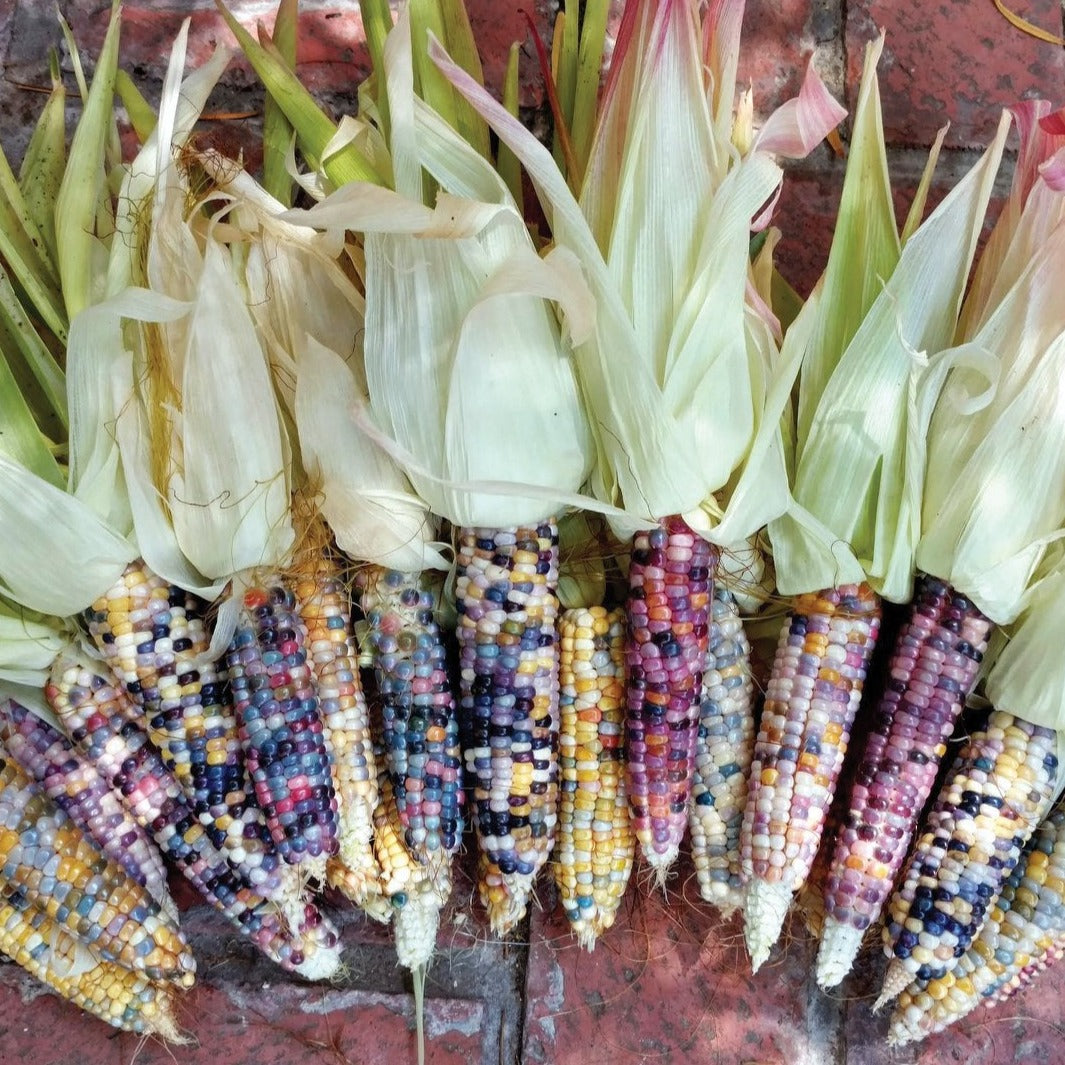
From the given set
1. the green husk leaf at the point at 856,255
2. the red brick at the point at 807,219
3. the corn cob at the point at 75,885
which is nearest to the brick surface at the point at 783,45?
the red brick at the point at 807,219

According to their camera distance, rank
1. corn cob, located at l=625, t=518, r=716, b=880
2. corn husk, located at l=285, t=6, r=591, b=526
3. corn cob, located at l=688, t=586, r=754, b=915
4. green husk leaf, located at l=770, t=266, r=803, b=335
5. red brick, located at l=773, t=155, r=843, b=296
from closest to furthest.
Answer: corn husk, located at l=285, t=6, r=591, b=526, corn cob, located at l=625, t=518, r=716, b=880, corn cob, located at l=688, t=586, r=754, b=915, green husk leaf, located at l=770, t=266, r=803, b=335, red brick, located at l=773, t=155, r=843, b=296

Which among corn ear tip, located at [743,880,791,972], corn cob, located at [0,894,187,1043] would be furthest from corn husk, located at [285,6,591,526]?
corn cob, located at [0,894,187,1043]

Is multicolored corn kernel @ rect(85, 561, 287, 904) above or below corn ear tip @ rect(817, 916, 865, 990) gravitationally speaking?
above

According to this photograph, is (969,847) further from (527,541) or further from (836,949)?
(527,541)

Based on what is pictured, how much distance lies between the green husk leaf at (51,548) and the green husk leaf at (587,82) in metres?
0.78

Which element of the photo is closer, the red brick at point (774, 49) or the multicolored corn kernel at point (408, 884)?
the multicolored corn kernel at point (408, 884)

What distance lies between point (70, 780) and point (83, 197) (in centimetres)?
77

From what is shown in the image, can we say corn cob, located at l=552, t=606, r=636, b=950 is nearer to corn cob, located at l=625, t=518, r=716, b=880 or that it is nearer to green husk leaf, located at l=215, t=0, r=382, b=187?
corn cob, located at l=625, t=518, r=716, b=880

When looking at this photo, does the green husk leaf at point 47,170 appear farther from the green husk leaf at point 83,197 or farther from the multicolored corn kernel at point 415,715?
the multicolored corn kernel at point 415,715

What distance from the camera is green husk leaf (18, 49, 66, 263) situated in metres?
1.33

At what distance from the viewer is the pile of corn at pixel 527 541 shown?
3.77ft

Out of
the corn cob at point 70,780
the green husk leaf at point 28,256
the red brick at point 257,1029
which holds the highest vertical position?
the green husk leaf at point 28,256

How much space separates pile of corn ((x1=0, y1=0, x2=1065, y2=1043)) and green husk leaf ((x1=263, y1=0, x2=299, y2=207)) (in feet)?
0.15

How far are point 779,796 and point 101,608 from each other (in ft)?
2.95
